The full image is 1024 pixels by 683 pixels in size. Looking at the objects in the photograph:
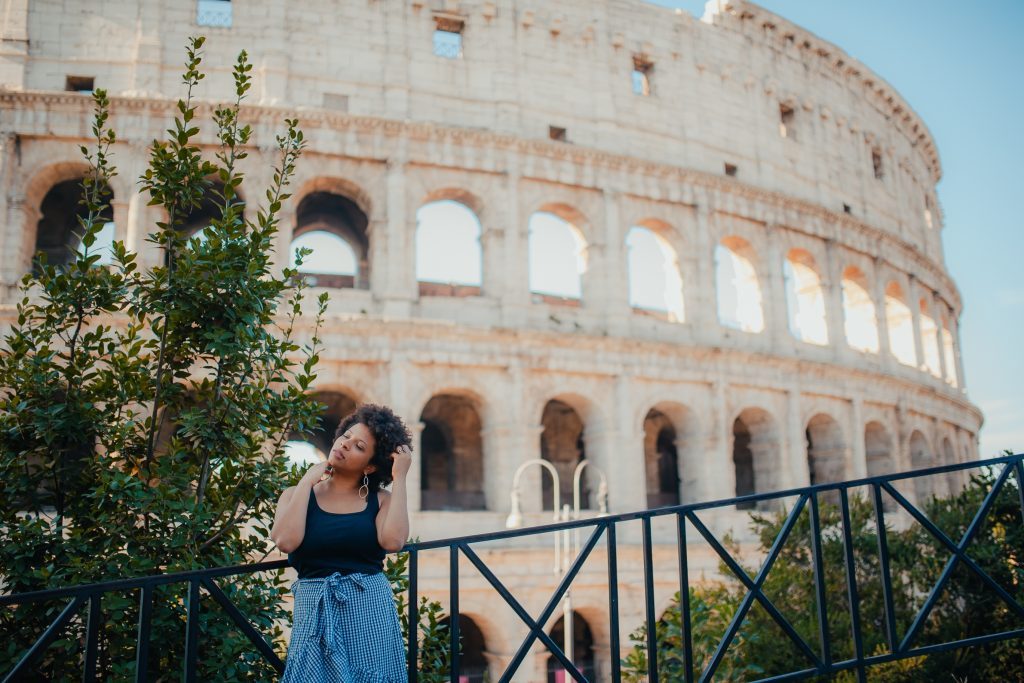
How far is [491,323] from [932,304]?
16633mm

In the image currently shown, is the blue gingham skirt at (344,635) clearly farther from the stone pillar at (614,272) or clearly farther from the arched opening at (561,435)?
the arched opening at (561,435)

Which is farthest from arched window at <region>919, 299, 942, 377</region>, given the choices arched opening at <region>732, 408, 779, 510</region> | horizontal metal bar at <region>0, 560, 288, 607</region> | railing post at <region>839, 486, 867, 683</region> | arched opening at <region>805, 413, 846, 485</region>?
horizontal metal bar at <region>0, 560, 288, 607</region>

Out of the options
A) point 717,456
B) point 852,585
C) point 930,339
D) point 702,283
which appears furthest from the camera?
point 930,339

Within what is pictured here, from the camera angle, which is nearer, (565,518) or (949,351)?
(565,518)

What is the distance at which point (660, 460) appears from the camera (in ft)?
74.4

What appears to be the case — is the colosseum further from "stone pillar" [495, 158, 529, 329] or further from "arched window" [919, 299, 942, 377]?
"arched window" [919, 299, 942, 377]

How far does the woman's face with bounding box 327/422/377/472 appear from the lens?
11.7ft

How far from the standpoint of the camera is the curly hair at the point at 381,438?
3658 millimetres

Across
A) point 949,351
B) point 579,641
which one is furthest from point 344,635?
point 949,351

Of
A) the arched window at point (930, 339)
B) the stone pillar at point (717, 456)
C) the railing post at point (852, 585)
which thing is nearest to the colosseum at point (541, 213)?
the stone pillar at point (717, 456)

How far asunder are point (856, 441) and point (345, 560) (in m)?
19.6

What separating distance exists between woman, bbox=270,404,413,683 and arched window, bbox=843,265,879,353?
21088 millimetres

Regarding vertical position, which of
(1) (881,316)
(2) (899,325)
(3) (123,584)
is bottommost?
(3) (123,584)

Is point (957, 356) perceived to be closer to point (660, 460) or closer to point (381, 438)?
point (660, 460)
